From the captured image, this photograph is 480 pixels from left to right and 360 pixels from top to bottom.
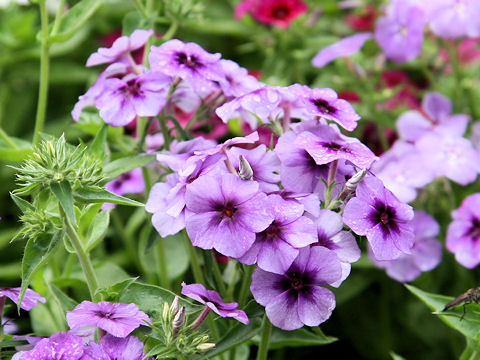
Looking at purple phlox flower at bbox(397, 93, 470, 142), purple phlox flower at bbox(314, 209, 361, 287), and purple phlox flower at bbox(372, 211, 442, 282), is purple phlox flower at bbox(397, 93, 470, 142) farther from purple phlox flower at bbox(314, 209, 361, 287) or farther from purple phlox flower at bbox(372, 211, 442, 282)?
purple phlox flower at bbox(314, 209, 361, 287)

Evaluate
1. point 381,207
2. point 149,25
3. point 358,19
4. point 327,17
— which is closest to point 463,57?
point 358,19

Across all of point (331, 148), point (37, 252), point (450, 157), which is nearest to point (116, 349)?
point (37, 252)

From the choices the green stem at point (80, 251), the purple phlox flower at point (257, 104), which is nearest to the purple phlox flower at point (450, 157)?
the purple phlox flower at point (257, 104)

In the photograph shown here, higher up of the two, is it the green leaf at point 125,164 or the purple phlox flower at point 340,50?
the green leaf at point 125,164

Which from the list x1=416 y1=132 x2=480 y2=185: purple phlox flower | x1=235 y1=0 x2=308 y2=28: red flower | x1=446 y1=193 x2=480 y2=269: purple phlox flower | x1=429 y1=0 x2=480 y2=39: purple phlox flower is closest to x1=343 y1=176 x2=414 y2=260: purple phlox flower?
x1=446 y1=193 x2=480 y2=269: purple phlox flower

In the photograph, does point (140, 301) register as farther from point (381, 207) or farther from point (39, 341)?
point (381, 207)

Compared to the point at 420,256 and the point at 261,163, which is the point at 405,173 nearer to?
the point at 420,256

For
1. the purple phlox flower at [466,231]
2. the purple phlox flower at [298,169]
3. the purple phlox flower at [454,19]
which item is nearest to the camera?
the purple phlox flower at [298,169]

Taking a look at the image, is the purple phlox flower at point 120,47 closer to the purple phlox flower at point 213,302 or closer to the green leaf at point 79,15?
the green leaf at point 79,15
